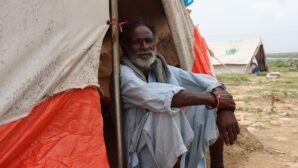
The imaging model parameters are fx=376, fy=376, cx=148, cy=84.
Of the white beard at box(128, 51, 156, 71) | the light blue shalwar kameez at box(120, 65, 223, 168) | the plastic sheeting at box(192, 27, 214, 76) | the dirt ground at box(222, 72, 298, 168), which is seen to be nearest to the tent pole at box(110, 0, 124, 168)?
the light blue shalwar kameez at box(120, 65, 223, 168)

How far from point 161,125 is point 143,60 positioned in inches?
20.4

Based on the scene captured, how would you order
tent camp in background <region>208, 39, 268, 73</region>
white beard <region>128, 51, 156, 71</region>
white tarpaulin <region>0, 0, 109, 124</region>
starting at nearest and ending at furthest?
white tarpaulin <region>0, 0, 109, 124</region>, white beard <region>128, 51, 156, 71</region>, tent camp in background <region>208, 39, 268, 73</region>

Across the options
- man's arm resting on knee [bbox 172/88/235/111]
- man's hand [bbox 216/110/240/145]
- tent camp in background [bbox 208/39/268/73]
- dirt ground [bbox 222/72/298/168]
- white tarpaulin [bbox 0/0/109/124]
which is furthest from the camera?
tent camp in background [bbox 208/39/268/73]

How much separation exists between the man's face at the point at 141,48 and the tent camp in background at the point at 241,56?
49.9 ft

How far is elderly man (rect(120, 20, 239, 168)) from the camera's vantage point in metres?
2.18

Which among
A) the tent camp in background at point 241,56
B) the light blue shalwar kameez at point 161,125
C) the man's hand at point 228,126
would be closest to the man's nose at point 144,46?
the light blue shalwar kameez at point 161,125

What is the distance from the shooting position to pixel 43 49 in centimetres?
191

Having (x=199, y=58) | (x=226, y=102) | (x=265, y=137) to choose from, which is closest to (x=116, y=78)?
(x=226, y=102)

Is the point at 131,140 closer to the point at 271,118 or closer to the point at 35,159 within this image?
the point at 35,159

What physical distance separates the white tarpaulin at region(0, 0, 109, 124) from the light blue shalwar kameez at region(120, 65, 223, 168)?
0.98ft

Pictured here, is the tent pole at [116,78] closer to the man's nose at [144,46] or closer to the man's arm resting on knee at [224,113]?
the man's nose at [144,46]

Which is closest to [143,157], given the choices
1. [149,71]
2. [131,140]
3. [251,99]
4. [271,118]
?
[131,140]

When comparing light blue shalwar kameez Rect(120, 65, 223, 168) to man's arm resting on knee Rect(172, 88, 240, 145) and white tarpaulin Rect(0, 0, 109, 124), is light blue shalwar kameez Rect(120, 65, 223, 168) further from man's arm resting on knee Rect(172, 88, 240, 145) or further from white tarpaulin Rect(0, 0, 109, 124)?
white tarpaulin Rect(0, 0, 109, 124)

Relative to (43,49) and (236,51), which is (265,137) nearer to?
(43,49)
